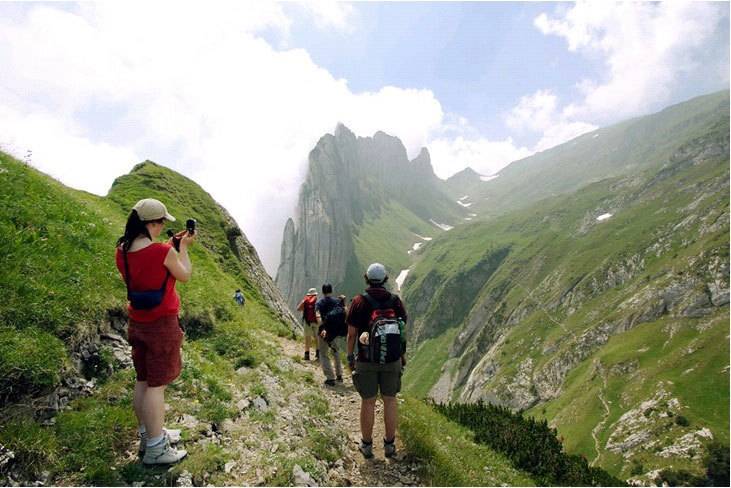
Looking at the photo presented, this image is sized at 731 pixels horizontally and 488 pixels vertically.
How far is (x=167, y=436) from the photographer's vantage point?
21.5 feet

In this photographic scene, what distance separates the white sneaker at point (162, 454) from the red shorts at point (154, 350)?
1036mm

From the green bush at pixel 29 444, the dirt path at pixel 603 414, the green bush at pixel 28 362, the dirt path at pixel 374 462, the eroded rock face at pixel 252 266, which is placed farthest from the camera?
the dirt path at pixel 603 414

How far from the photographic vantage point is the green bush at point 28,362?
6098mm

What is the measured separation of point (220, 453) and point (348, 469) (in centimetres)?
281

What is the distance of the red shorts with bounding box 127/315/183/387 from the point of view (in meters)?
6.12

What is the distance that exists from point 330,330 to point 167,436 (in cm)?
723

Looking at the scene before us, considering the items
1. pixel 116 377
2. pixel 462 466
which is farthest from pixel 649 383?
pixel 116 377

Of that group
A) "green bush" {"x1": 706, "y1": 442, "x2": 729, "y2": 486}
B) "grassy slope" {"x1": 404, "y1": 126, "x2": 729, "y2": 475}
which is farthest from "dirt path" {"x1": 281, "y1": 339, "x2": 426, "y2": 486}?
"grassy slope" {"x1": 404, "y1": 126, "x2": 729, "y2": 475}

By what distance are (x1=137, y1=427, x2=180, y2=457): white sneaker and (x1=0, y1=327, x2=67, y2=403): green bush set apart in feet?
5.81

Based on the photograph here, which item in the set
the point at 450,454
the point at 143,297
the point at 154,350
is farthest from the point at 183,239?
the point at 450,454

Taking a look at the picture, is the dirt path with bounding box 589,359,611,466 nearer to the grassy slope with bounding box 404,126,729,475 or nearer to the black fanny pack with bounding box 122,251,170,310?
the grassy slope with bounding box 404,126,729,475

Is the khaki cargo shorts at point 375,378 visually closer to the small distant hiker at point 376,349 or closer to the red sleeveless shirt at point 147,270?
the small distant hiker at point 376,349

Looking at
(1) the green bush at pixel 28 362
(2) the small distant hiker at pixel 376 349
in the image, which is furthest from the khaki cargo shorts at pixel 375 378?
(1) the green bush at pixel 28 362

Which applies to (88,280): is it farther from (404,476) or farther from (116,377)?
(404,476)
